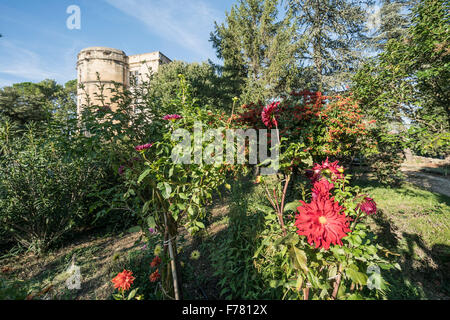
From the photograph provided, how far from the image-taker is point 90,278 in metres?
2.05

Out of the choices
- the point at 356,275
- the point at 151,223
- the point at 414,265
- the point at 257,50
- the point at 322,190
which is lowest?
the point at 414,265

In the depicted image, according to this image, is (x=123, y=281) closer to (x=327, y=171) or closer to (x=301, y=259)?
(x=301, y=259)

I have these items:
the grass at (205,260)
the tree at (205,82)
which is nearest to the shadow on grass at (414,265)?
the grass at (205,260)

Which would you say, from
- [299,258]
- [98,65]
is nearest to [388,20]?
[299,258]

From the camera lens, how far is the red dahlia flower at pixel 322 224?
817 millimetres

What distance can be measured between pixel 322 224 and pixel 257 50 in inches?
432

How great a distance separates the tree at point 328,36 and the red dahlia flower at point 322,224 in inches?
378

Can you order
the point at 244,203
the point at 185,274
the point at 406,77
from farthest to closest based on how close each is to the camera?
the point at 406,77, the point at 244,203, the point at 185,274

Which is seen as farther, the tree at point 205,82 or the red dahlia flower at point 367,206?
the tree at point 205,82

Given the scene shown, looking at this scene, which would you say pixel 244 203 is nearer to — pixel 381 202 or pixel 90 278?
pixel 90 278

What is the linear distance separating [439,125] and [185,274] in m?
4.14

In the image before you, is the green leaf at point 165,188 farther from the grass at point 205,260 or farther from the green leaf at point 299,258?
the grass at point 205,260

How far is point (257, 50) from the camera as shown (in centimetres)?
989
